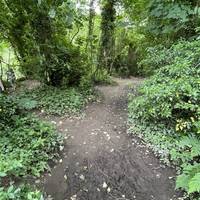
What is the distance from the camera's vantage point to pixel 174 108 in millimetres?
5176

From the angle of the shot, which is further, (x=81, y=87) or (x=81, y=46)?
(x=81, y=46)

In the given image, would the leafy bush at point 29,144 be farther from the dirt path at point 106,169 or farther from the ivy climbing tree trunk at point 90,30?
the ivy climbing tree trunk at point 90,30

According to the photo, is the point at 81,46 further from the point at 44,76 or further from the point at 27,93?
the point at 27,93

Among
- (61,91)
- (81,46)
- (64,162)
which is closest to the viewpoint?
(64,162)

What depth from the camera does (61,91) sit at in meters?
7.26

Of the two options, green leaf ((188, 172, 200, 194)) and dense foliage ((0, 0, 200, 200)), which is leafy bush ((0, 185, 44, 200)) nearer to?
dense foliage ((0, 0, 200, 200))

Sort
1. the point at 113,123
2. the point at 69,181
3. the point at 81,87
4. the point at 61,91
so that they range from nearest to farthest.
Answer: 1. the point at 69,181
2. the point at 113,123
3. the point at 61,91
4. the point at 81,87

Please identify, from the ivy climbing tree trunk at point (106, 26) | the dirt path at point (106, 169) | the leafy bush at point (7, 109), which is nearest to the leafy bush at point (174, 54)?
the dirt path at point (106, 169)

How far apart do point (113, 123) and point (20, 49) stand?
4182 mm

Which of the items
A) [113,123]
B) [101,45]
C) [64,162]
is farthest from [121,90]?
[64,162]

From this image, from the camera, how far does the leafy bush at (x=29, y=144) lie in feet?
13.3

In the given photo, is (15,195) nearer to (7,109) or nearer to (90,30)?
(7,109)

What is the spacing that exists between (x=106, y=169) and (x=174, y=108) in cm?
178

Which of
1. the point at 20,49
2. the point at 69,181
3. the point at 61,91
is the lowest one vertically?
the point at 69,181
